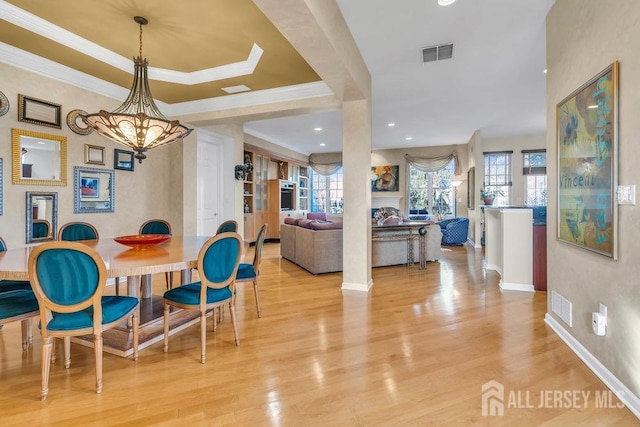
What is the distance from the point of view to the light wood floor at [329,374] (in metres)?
1.68

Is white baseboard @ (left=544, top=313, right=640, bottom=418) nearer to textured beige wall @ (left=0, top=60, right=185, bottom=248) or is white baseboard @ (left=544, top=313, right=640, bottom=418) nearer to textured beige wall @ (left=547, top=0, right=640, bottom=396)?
textured beige wall @ (left=547, top=0, right=640, bottom=396)

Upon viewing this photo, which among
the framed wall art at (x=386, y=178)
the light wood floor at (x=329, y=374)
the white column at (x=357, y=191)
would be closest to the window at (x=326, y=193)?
the framed wall art at (x=386, y=178)

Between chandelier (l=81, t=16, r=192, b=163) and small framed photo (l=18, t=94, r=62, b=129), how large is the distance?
3.90ft

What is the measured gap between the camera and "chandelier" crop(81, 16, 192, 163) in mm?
2828

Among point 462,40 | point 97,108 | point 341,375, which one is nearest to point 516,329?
point 341,375

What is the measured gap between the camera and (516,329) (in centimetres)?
278

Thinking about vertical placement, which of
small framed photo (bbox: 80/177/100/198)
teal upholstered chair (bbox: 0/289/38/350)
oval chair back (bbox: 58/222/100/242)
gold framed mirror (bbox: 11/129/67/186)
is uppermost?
gold framed mirror (bbox: 11/129/67/186)

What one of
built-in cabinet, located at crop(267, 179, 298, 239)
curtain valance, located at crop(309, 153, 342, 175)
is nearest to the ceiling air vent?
Result: built-in cabinet, located at crop(267, 179, 298, 239)

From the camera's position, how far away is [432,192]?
31.4 ft

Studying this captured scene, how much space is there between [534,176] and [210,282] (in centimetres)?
867

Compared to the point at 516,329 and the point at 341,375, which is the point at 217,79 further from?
the point at 516,329

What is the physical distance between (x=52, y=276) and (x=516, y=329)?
11.2 ft

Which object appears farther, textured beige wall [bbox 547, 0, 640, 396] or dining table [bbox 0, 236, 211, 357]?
dining table [bbox 0, 236, 211, 357]

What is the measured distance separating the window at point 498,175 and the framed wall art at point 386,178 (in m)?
2.42
